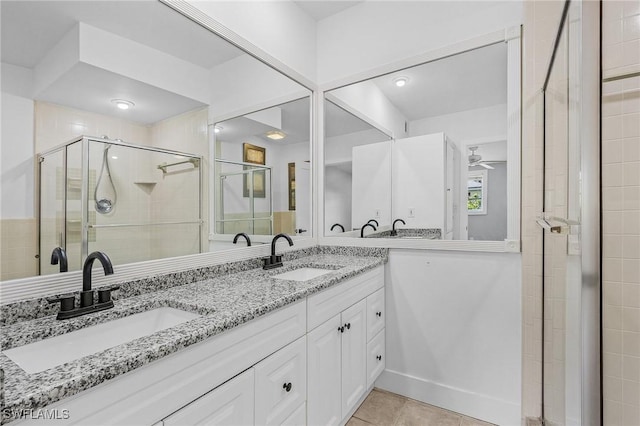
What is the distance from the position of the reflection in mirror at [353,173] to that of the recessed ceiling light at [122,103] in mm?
1403

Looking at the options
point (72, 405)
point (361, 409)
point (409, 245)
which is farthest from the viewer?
point (409, 245)

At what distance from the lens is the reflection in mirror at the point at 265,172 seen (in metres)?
1.69

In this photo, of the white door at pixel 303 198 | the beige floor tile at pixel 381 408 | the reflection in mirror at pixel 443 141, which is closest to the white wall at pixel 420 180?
the reflection in mirror at pixel 443 141

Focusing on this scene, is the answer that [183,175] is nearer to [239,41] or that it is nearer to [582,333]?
[239,41]

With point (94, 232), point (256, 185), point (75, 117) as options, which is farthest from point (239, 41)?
point (94, 232)

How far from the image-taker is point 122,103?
120 centimetres

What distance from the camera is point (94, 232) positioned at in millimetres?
1112

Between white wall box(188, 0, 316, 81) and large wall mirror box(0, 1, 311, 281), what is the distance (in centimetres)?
14

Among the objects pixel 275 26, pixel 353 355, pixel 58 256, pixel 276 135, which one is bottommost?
pixel 353 355

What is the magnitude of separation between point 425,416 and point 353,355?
63 cm

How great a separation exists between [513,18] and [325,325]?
1911 millimetres

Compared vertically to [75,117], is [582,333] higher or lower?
lower

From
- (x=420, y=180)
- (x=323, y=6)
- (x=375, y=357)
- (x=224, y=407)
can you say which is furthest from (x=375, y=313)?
(x=323, y=6)

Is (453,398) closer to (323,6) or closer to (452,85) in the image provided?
(452,85)
